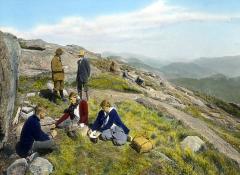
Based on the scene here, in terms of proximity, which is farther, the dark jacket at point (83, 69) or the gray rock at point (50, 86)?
the gray rock at point (50, 86)

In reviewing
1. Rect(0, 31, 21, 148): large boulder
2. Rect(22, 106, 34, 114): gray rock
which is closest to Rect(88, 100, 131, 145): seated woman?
Rect(0, 31, 21, 148): large boulder

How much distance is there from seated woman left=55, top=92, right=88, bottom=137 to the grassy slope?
0.43 metres

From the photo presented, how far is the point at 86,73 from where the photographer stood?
1080 inches

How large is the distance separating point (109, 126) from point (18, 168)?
5.29m

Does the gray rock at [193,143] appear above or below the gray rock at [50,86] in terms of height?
below

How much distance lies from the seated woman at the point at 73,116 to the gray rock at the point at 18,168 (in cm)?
344

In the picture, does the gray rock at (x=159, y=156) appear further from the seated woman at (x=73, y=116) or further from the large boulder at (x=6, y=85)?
the large boulder at (x=6, y=85)

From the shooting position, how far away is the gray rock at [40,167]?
18.5 metres

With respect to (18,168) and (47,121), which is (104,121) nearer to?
(47,121)

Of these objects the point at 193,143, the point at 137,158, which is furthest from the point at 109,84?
the point at 137,158

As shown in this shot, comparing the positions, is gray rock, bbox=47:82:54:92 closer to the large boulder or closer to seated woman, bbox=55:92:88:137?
the large boulder

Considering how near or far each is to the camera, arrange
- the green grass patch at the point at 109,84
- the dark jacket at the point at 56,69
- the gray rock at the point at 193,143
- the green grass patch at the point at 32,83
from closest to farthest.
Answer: the gray rock at the point at 193,143
the dark jacket at the point at 56,69
the green grass patch at the point at 32,83
the green grass patch at the point at 109,84

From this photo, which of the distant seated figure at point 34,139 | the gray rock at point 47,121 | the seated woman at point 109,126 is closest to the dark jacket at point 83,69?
the gray rock at point 47,121

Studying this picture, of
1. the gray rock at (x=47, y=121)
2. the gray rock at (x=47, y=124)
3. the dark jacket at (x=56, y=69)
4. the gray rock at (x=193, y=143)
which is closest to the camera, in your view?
the gray rock at (x=47, y=124)
